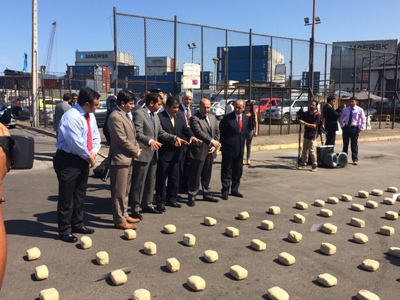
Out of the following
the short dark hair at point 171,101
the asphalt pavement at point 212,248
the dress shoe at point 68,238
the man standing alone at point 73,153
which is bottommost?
the asphalt pavement at point 212,248

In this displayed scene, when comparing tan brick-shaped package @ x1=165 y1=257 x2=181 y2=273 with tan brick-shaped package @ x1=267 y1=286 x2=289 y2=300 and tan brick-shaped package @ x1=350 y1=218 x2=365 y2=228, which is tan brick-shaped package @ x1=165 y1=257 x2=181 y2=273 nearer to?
tan brick-shaped package @ x1=267 y1=286 x2=289 y2=300

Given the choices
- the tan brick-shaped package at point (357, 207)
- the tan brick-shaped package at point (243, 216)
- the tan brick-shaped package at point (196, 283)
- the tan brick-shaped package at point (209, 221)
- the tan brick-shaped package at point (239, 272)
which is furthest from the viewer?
the tan brick-shaped package at point (357, 207)

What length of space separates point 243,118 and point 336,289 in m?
4.05

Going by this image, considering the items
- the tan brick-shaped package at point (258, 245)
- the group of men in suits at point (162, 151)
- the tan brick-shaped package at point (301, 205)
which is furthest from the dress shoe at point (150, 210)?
the tan brick-shaped package at point (301, 205)

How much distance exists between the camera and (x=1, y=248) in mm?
1574

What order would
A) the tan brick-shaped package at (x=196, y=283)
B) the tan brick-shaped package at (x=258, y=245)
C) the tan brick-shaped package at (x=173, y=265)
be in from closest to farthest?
the tan brick-shaped package at (x=196, y=283) < the tan brick-shaped package at (x=173, y=265) < the tan brick-shaped package at (x=258, y=245)

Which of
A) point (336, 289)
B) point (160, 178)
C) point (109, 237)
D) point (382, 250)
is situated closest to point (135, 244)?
point (109, 237)

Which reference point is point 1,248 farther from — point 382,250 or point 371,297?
point 382,250

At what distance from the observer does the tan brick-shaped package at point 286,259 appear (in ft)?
13.3

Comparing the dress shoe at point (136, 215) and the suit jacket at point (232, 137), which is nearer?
the dress shoe at point (136, 215)

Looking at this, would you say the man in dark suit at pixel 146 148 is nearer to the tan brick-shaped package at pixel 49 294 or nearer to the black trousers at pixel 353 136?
the tan brick-shaped package at pixel 49 294

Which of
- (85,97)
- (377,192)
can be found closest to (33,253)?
(85,97)

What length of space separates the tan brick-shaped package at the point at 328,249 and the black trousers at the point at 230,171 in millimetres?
2741

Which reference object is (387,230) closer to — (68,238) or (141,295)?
(141,295)
